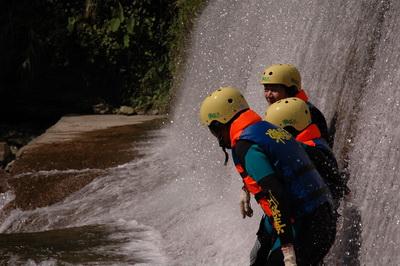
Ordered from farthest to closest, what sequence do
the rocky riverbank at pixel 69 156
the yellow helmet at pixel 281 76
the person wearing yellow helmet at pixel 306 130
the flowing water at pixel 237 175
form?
the rocky riverbank at pixel 69 156, the yellow helmet at pixel 281 76, the flowing water at pixel 237 175, the person wearing yellow helmet at pixel 306 130

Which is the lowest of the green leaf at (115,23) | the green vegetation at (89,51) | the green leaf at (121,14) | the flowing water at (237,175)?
the green vegetation at (89,51)

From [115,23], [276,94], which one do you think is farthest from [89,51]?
[276,94]

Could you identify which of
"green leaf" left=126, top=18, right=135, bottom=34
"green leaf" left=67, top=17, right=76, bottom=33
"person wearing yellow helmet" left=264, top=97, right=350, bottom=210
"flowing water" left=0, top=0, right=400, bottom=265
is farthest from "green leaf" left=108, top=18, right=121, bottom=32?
"person wearing yellow helmet" left=264, top=97, right=350, bottom=210

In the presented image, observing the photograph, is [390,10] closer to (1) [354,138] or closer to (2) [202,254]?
(1) [354,138]

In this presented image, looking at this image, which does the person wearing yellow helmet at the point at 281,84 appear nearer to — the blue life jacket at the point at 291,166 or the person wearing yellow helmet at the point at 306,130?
the person wearing yellow helmet at the point at 306,130

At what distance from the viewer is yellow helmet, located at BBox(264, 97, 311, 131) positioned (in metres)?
4.16

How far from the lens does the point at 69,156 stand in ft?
34.4

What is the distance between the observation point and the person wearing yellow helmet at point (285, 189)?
135 inches

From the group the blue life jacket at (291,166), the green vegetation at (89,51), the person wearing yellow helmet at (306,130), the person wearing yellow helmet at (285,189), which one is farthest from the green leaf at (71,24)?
the blue life jacket at (291,166)

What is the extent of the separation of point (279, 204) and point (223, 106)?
67 cm

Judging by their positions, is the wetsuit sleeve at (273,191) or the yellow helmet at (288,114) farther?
the yellow helmet at (288,114)

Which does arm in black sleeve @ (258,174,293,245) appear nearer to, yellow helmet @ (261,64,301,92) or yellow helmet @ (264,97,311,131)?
yellow helmet @ (264,97,311,131)

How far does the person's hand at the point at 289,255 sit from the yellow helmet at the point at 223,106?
2.50 ft

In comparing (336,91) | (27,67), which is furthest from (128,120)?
(336,91)
